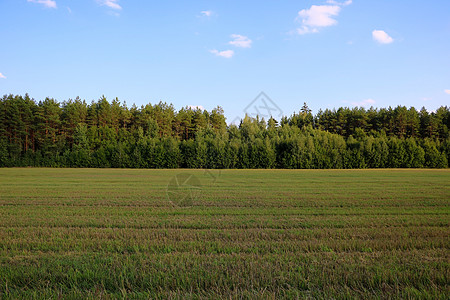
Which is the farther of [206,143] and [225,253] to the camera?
[206,143]

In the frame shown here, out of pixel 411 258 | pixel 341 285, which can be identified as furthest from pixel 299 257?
pixel 411 258

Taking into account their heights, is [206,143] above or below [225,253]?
above

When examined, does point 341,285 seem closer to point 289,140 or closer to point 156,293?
point 156,293

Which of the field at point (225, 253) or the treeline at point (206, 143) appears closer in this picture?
the field at point (225, 253)

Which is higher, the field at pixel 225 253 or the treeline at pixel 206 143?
the treeline at pixel 206 143

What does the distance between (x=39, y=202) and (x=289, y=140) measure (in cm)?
5266

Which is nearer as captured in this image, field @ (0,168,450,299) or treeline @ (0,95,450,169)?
field @ (0,168,450,299)

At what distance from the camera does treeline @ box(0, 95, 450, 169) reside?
6069 centimetres

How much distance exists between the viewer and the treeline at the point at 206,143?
6069cm

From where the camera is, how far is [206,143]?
63.9 m

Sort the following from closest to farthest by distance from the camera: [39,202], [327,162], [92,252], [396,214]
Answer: [92,252] → [396,214] → [39,202] → [327,162]

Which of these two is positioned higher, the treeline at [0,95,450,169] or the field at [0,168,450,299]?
the treeline at [0,95,450,169]

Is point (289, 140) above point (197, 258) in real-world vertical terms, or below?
above

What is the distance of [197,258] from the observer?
6.23 metres
